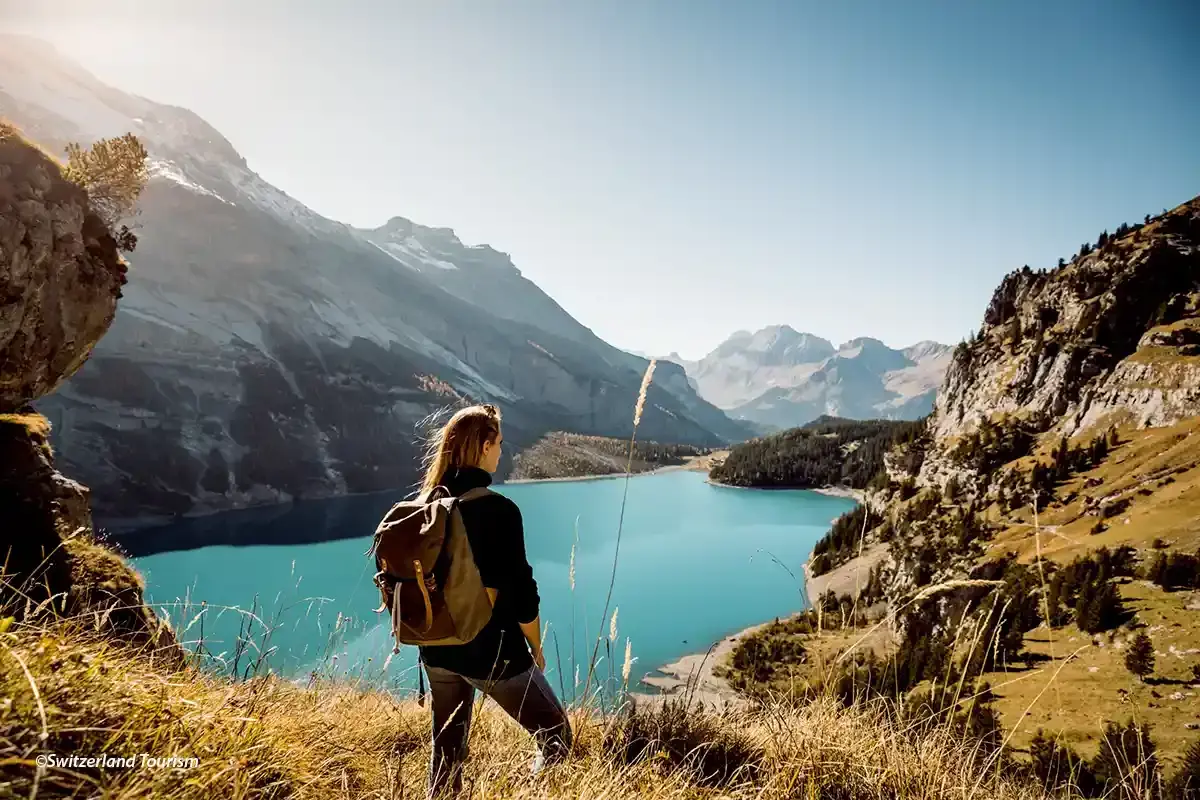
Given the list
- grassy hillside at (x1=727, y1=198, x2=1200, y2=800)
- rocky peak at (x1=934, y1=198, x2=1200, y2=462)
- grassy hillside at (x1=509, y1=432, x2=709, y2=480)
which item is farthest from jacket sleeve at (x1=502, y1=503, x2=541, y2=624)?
grassy hillside at (x1=509, y1=432, x2=709, y2=480)

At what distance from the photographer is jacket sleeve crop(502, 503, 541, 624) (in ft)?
9.10

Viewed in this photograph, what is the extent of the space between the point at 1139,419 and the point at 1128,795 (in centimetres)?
5656

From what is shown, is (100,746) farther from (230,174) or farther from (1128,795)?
(230,174)

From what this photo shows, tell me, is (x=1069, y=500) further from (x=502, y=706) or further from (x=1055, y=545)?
(x=502, y=706)

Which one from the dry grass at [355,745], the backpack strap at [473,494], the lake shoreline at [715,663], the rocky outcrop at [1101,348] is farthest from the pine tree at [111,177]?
the rocky outcrop at [1101,348]

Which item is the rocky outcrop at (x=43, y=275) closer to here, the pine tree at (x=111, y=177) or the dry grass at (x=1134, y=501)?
the pine tree at (x=111, y=177)

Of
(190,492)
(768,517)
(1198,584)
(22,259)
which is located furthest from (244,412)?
(1198,584)

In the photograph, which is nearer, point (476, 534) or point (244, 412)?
point (476, 534)

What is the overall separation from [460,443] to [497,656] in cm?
103

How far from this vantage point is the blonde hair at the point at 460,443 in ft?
9.68

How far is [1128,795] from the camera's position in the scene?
2.75 m

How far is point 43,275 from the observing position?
13.3 m

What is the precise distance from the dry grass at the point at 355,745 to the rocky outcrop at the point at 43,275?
1403 cm

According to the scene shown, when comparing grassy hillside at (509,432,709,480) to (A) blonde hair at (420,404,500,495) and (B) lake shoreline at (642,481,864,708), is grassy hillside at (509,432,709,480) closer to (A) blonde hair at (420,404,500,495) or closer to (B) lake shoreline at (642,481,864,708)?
(B) lake shoreline at (642,481,864,708)
